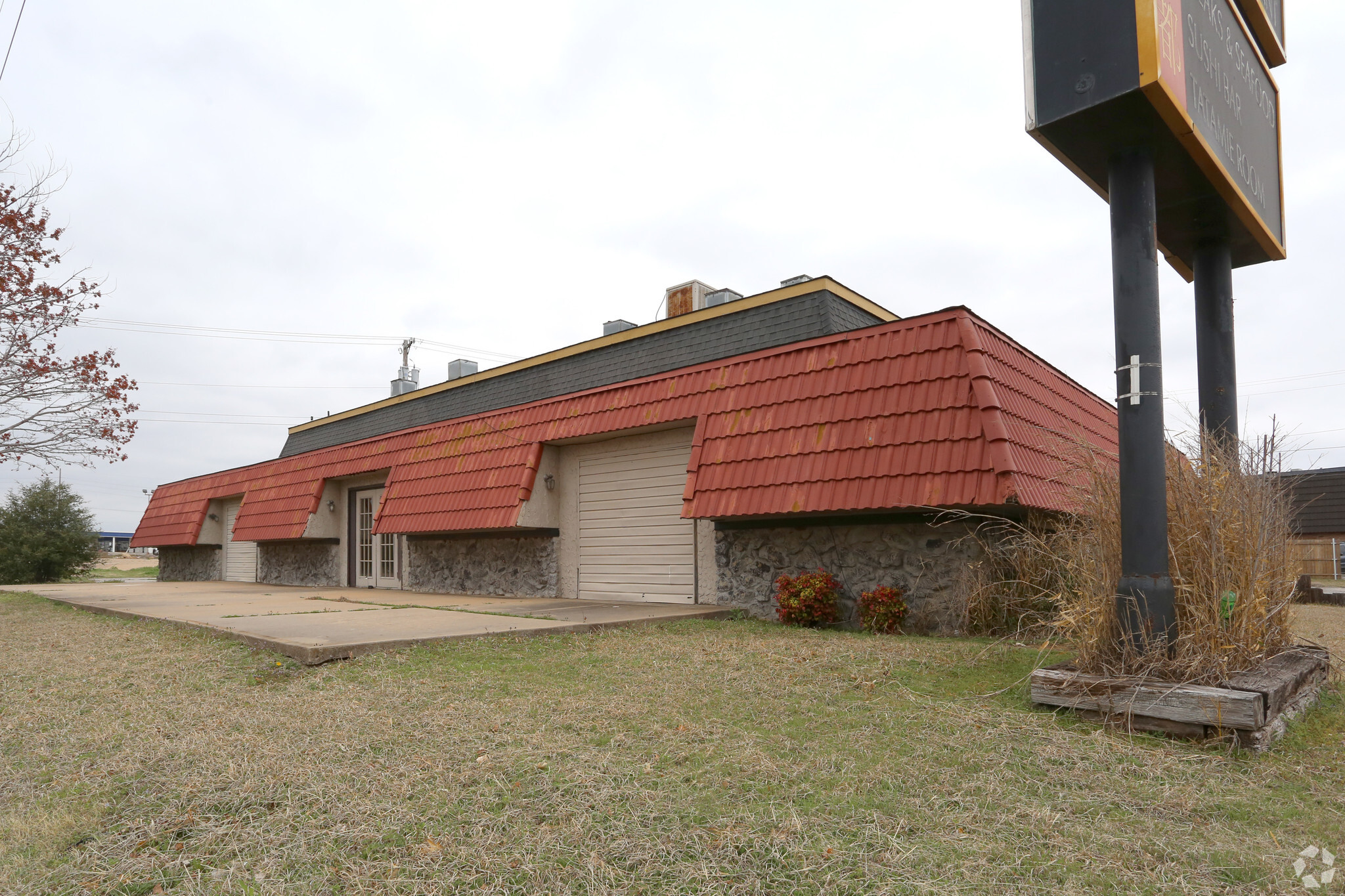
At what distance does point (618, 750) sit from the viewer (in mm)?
3928

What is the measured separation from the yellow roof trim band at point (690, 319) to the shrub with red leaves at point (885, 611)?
14.1 ft

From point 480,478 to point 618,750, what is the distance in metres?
9.40

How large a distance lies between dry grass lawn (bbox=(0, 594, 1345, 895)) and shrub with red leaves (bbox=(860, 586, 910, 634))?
2457 mm

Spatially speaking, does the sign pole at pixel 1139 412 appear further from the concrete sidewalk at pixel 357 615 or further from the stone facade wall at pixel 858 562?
the concrete sidewalk at pixel 357 615

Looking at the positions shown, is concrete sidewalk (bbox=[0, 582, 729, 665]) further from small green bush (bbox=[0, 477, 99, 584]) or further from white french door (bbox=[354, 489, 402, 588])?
small green bush (bbox=[0, 477, 99, 584])

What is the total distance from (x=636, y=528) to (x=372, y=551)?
7.92 metres

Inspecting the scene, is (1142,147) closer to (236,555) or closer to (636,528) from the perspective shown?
(636,528)

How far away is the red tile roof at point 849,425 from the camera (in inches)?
302

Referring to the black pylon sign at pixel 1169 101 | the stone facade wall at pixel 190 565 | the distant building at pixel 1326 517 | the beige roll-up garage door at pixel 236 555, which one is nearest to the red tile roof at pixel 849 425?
the black pylon sign at pixel 1169 101

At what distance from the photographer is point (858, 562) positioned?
8.81 m

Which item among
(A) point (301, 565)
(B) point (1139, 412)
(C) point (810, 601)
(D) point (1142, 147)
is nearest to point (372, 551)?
(A) point (301, 565)

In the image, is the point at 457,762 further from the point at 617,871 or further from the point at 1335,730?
the point at 1335,730

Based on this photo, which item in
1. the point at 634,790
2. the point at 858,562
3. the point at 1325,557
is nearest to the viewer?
the point at 634,790

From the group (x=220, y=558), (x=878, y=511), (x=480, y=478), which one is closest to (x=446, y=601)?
(x=480, y=478)
